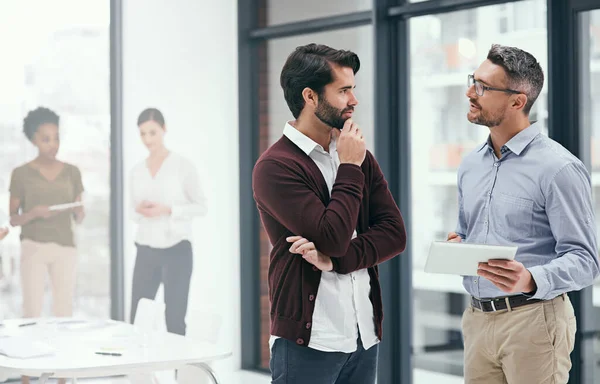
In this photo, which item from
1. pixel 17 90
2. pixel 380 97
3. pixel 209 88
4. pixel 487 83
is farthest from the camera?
pixel 209 88

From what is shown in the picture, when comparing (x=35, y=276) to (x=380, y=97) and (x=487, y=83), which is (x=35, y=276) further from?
(x=487, y=83)

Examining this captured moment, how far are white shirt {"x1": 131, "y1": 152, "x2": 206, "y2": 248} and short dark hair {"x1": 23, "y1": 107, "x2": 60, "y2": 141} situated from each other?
721 millimetres

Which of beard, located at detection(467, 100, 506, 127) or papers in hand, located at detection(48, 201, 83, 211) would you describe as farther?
papers in hand, located at detection(48, 201, 83, 211)

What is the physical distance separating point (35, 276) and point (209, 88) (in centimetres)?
177

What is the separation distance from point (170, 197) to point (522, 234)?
132 inches

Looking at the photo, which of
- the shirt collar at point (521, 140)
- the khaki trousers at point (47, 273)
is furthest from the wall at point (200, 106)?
the shirt collar at point (521, 140)

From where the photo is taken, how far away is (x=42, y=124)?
5410mm

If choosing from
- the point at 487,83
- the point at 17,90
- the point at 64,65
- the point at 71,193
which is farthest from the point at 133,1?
the point at 487,83

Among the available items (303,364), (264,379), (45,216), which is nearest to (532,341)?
(303,364)

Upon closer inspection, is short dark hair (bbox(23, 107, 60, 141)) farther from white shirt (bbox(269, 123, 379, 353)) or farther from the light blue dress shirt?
the light blue dress shirt

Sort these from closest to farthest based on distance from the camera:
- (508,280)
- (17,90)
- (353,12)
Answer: (508,280)
(353,12)
(17,90)

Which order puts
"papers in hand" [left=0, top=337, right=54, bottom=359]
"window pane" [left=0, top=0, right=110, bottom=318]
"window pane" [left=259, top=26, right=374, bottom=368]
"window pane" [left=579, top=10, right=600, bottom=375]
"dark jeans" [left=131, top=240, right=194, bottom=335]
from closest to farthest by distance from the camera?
"papers in hand" [left=0, top=337, right=54, bottom=359] < "window pane" [left=579, top=10, right=600, bottom=375] < "window pane" [left=259, top=26, right=374, bottom=368] < "window pane" [left=0, top=0, right=110, bottom=318] < "dark jeans" [left=131, top=240, right=194, bottom=335]

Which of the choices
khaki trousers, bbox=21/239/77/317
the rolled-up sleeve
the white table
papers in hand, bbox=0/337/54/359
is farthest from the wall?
the rolled-up sleeve

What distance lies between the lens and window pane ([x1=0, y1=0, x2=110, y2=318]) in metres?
5.32
